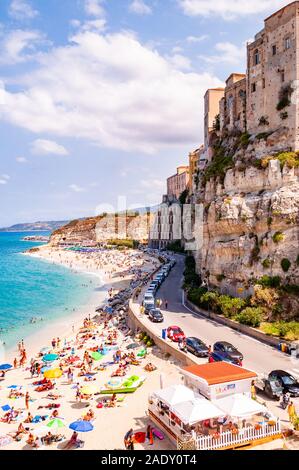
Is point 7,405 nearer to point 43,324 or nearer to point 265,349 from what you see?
point 265,349

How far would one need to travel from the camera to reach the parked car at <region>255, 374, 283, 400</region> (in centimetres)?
1623

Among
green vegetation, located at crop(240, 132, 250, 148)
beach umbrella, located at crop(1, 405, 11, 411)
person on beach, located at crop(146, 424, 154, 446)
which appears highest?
Result: green vegetation, located at crop(240, 132, 250, 148)

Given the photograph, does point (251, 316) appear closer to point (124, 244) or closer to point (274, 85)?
point (274, 85)

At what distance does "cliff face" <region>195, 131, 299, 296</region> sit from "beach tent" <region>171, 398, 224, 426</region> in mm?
16099

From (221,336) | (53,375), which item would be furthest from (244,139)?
(53,375)

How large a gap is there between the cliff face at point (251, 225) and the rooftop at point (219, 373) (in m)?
13.2

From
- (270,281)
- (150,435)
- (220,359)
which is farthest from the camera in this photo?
(270,281)

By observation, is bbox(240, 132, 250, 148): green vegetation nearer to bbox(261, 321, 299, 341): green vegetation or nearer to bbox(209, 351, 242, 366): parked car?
bbox(261, 321, 299, 341): green vegetation

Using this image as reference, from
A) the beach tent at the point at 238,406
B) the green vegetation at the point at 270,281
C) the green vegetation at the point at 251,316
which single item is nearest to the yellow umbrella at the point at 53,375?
the beach tent at the point at 238,406

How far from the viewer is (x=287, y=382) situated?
655 inches

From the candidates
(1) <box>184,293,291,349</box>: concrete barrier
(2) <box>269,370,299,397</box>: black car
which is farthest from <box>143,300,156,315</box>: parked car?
(2) <box>269,370,299,397</box>: black car

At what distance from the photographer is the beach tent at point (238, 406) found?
12.8 meters

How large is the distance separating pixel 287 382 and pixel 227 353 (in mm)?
3903
